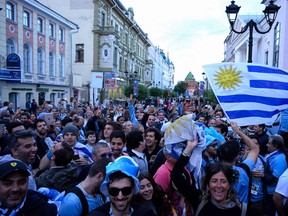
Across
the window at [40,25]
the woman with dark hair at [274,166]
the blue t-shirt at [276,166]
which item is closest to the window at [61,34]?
the window at [40,25]

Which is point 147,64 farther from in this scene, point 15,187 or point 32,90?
point 15,187

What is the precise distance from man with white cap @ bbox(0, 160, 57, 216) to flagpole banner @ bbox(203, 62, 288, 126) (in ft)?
9.13

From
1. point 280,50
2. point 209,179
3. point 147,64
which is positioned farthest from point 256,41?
point 147,64

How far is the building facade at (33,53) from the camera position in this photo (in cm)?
1738

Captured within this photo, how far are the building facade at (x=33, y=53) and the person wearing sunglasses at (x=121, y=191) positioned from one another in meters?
16.3

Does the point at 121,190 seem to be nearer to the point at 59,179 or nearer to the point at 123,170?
the point at 123,170

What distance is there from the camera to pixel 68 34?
1065 inches

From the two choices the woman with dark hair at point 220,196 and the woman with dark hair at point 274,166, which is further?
the woman with dark hair at point 274,166

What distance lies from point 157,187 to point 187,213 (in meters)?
0.40

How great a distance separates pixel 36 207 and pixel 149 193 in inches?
41.9

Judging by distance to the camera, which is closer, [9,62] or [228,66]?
[228,66]

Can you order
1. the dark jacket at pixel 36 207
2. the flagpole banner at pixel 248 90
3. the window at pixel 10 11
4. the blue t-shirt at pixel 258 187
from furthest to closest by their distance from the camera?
the window at pixel 10 11 → the flagpole banner at pixel 248 90 → the blue t-shirt at pixel 258 187 → the dark jacket at pixel 36 207

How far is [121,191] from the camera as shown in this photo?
2193 millimetres

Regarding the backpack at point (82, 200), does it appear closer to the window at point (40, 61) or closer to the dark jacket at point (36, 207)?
the dark jacket at point (36, 207)
